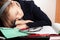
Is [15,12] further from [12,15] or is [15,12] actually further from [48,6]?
[48,6]

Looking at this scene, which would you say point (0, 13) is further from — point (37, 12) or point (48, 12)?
point (48, 12)

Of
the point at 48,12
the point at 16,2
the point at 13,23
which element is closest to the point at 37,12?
the point at 16,2

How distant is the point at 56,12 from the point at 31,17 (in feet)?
2.63

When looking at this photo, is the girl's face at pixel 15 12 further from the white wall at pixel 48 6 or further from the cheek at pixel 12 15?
the white wall at pixel 48 6

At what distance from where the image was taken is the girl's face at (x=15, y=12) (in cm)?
140

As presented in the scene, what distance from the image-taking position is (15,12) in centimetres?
145

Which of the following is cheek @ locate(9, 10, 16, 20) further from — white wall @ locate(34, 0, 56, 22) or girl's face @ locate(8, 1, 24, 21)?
white wall @ locate(34, 0, 56, 22)

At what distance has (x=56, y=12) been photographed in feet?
7.55

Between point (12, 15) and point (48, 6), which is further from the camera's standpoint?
point (48, 6)

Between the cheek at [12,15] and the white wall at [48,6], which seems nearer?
the cheek at [12,15]

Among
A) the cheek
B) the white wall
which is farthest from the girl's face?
the white wall

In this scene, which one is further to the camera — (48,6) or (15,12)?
(48,6)

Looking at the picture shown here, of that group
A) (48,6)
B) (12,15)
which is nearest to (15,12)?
(12,15)

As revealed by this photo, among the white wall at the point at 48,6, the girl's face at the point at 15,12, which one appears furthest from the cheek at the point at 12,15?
the white wall at the point at 48,6
